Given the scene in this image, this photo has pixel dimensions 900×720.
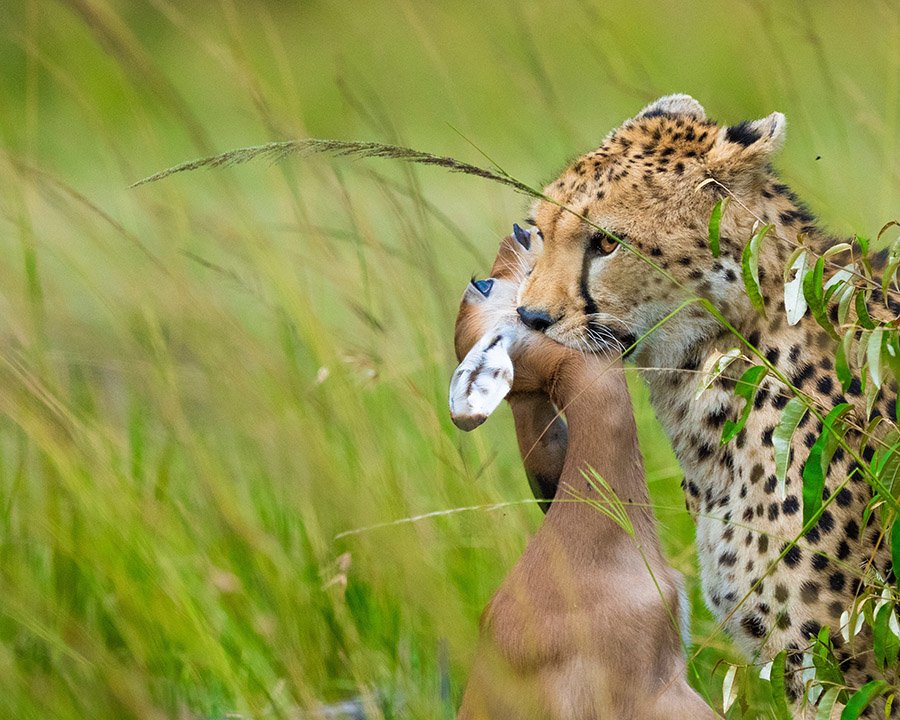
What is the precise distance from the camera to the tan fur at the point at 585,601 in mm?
2043

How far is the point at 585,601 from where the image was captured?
81.2 inches

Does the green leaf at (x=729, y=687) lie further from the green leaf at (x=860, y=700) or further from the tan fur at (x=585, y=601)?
the green leaf at (x=860, y=700)

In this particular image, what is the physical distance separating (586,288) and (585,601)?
697mm

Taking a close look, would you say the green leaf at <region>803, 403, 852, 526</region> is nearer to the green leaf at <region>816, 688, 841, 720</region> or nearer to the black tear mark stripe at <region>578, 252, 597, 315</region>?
the green leaf at <region>816, 688, 841, 720</region>

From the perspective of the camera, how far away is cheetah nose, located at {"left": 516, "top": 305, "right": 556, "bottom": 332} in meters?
2.46

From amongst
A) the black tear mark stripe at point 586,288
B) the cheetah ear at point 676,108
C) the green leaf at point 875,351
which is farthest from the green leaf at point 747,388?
the cheetah ear at point 676,108

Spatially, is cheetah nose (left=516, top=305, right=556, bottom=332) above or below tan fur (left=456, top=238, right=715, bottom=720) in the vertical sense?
above

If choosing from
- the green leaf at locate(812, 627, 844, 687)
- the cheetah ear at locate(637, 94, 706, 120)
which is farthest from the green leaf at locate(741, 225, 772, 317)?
the cheetah ear at locate(637, 94, 706, 120)

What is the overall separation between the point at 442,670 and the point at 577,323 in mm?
631

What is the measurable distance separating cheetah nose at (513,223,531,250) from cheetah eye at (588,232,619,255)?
111mm

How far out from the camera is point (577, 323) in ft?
8.30

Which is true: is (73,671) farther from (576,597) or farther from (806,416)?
(806,416)

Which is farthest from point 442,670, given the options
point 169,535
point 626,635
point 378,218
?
point 378,218

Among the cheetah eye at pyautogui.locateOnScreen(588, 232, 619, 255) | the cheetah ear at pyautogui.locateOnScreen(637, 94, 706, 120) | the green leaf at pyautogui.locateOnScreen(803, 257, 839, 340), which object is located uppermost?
the cheetah ear at pyautogui.locateOnScreen(637, 94, 706, 120)
